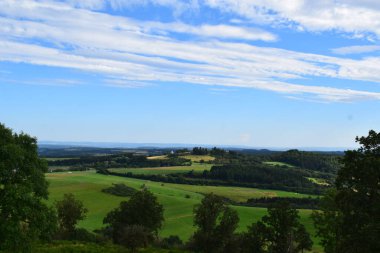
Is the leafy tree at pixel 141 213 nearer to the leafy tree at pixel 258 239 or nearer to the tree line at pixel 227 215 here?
the tree line at pixel 227 215

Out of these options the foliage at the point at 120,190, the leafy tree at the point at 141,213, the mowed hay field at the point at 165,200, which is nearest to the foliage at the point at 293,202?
the mowed hay field at the point at 165,200

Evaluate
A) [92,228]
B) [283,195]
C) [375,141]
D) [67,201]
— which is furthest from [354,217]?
[283,195]

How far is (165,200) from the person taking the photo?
141 metres

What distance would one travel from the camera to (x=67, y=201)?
258ft

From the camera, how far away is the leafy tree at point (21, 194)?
113ft

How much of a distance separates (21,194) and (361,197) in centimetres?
2610

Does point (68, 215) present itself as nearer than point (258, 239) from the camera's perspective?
No

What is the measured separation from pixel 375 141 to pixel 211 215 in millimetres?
40868

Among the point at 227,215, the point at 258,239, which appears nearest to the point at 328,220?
the point at 258,239

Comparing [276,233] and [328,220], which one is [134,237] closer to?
[276,233]

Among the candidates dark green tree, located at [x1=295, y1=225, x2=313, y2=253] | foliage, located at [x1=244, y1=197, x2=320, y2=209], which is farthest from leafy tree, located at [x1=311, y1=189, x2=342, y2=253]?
foliage, located at [x1=244, y1=197, x2=320, y2=209]

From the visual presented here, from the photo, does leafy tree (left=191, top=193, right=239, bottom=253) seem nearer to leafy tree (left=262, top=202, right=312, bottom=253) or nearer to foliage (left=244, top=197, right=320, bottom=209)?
leafy tree (left=262, top=202, right=312, bottom=253)

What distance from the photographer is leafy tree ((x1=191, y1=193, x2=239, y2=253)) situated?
2574 inches

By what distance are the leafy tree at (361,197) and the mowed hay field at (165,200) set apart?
203ft
